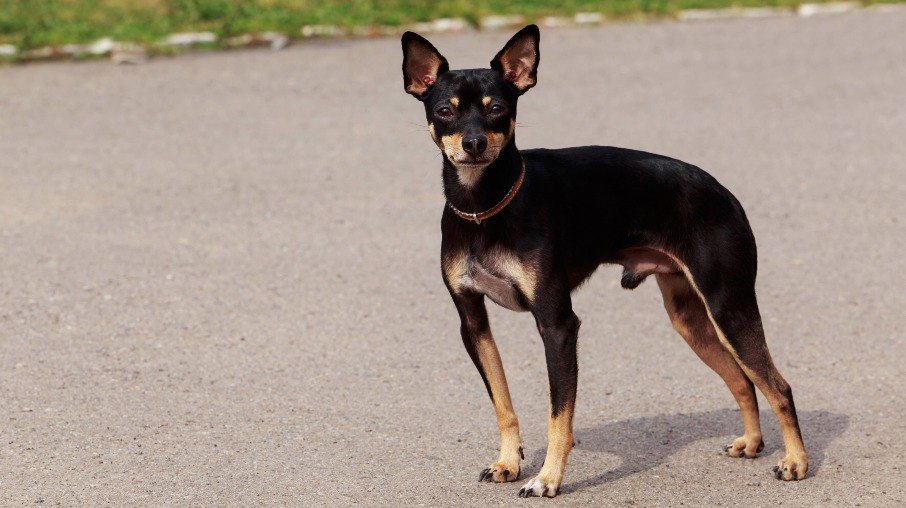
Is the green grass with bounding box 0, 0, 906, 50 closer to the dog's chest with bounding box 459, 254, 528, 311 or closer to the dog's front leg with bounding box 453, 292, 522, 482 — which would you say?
the dog's front leg with bounding box 453, 292, 522, 482

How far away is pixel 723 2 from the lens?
15.9 meters

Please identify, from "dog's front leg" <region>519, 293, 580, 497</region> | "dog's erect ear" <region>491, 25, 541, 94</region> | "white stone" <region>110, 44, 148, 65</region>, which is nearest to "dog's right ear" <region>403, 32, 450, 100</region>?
"dog's erect ear" <region>491, 25, 541, 94</region>

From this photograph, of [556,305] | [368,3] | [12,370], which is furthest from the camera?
[368,3]

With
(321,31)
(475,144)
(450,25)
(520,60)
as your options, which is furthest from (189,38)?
(475,144)

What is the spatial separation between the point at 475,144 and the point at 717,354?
5.21ft

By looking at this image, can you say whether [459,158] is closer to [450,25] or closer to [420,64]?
[420,64]

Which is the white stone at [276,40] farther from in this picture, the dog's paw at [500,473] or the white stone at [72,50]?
the dog's paw at [500,473]

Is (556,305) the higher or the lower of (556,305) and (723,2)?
the higher

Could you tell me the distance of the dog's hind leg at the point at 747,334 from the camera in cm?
574

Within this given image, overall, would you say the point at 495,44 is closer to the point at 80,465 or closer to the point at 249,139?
the point at 249,139

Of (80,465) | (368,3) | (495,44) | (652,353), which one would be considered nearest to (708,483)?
(652,353)

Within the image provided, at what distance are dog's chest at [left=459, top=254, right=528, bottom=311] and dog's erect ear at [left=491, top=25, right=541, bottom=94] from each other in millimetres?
671

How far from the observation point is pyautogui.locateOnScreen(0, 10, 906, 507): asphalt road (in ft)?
19.6

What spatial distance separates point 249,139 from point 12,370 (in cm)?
453
